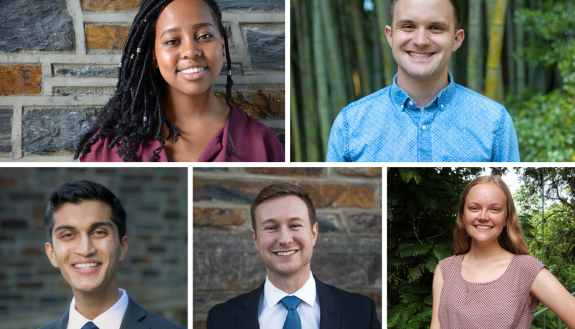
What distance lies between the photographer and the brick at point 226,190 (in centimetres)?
117

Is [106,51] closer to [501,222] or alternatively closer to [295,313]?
[295,313]

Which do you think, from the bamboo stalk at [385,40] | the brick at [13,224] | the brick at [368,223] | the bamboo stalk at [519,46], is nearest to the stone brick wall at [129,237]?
the brick at [13,224]

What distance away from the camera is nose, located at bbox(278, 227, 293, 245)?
1135mm

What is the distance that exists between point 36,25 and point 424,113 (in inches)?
44.8

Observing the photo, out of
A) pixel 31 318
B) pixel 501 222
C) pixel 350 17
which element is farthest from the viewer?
pixel 350 17

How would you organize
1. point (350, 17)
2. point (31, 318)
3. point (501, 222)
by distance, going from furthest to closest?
point (350, 17), point (31, 318), point (501, 222)

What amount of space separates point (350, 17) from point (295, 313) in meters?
0.89

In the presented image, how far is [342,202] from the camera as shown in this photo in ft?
3.91

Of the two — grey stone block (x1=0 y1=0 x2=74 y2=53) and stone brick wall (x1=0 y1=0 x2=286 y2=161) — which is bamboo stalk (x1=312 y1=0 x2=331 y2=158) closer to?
stone brick wall (x1=0 y1=0 x2=286 y2=161)

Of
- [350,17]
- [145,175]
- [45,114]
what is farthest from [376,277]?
[45,114]

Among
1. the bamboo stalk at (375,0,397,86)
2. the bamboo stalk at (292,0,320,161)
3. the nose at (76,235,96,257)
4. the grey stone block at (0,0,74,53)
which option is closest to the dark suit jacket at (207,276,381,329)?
the nose at (76,235,96,257)

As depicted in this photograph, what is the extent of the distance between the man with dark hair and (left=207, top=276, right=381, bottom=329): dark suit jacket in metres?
0.15

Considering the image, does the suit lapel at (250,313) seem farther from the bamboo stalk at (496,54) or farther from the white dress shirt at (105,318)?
the bamboo stalk at (496,54)

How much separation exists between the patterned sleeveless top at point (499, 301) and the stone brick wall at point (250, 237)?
0.20 metres
